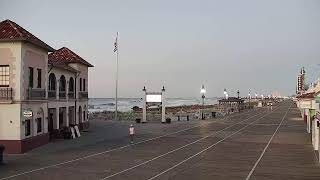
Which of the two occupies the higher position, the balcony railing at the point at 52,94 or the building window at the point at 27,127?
the balcony railing at the point at 52,94

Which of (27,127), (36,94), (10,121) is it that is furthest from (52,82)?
(10,121)

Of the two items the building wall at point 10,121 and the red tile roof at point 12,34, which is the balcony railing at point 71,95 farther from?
the building wall at point 10,121

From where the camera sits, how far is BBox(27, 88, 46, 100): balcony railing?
3134 centimetres

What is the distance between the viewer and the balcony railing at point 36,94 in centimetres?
3134

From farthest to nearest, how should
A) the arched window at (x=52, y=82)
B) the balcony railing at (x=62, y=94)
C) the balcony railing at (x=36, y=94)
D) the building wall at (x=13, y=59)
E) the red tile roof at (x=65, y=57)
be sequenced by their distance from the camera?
the red tile roof at (x=65, y=57) < the balcony railing at (x=62, y=94) < the arched window at (x=52, y=82) < the balcony railing at (x=36, y=94) < the building wall at (x=13, y=59)

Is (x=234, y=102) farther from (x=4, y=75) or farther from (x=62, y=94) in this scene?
(x=4, y=75)

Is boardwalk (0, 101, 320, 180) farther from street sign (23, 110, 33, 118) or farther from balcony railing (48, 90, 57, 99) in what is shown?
balcony railing (48, 90, 57, 99)

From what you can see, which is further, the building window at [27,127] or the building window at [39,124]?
the building window at [39,124]

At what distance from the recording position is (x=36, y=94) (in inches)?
1288

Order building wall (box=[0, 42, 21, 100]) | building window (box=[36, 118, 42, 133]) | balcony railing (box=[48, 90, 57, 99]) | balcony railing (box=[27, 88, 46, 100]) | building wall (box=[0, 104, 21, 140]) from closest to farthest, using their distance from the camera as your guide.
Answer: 1. building wall (box=[0, 104, 21, 140])
2. building wall (box=[0, 42, 21, 100])
3. balcony railing (box=[27, 88, 46, 100])
4. building window (box=[36, 118, 42, 133])
5. balcony railing (box=[48, 90, 57, 99])

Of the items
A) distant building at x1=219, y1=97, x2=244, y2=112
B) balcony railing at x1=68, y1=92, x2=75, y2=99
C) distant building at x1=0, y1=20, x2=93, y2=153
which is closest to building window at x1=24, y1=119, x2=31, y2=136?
distant building at x1=0, y1=20, x2=93, y2=153

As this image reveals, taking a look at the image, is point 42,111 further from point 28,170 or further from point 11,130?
point 28,170

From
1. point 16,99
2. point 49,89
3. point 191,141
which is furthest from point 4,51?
point 191,141

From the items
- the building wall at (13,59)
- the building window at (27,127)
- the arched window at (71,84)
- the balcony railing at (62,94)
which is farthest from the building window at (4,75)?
the arched window at (71,84)
